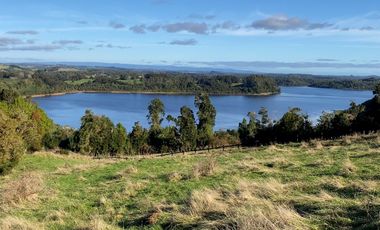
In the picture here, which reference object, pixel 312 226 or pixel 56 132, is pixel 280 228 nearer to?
pixel 312 226

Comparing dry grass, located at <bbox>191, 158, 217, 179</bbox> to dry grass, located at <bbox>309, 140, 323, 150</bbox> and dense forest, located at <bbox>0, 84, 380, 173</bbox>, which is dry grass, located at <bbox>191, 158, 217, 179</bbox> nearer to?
dry grass, located at <bbox>309, 140, 323, 150</bbox>

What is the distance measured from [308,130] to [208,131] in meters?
17.4

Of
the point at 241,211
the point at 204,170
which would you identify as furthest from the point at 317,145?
the point at 241,211

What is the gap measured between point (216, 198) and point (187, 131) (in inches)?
2216

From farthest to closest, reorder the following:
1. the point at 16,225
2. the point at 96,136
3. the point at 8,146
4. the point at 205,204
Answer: the point at 96,136 < the point at 8,146 < the point at 205,204 < the point at 16,225

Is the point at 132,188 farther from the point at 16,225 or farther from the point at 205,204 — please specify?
the point at 16,225

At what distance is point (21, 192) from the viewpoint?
11250 millimetres

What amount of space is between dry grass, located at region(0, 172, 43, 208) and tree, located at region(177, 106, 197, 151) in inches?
1989

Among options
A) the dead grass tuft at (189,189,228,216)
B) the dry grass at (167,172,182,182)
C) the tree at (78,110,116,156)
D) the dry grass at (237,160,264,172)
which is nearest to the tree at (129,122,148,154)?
the tree at (78,110,116,156)

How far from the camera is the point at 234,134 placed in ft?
229

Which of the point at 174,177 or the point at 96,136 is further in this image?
the point at 96,136

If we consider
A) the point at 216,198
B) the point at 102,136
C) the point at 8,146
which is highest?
the point at 216,198

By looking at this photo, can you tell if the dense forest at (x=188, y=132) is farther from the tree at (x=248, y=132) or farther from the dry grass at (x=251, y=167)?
the dry grass at (x=251, y=167)

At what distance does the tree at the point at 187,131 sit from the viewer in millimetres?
63556
